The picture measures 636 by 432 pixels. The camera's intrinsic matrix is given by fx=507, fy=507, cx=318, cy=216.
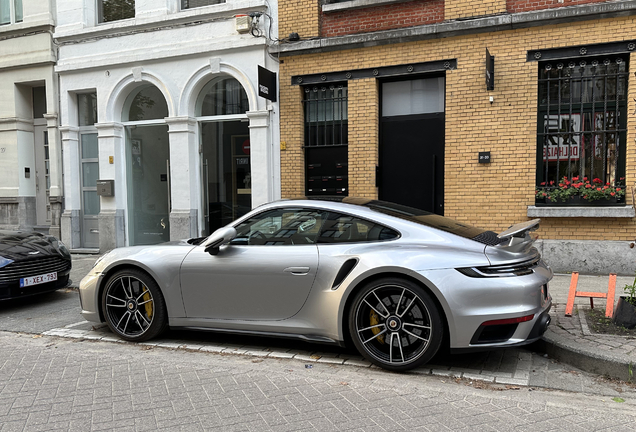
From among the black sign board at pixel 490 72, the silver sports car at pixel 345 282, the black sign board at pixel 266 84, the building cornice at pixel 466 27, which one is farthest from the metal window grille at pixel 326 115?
the silver sports car at pixel 345 282

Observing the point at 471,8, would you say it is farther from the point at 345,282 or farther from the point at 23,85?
the point at 23,85

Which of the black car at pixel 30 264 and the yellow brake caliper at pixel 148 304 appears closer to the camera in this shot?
the yellow brake caliper at pixel 148 304

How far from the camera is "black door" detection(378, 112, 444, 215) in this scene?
10086 mm

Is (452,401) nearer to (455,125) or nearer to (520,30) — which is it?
(455,125)

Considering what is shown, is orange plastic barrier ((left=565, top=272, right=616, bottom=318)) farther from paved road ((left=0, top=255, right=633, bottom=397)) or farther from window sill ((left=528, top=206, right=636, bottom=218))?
window sill ((left=528, top=206, right=636, bottom=218))

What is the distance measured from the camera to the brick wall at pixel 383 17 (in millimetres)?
9883

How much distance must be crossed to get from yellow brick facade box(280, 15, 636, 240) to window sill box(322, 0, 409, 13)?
0.89m

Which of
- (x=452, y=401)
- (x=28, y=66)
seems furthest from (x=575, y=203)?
(x=28, y=66)

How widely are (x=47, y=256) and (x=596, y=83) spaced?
9.42 metres

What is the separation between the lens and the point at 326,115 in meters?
10.9

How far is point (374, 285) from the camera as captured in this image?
14.0 ft

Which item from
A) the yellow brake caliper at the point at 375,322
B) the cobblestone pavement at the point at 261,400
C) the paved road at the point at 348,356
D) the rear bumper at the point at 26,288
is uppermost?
the yellow brake caliper at the point at 375,322

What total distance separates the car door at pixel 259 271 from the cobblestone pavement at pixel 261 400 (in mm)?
498

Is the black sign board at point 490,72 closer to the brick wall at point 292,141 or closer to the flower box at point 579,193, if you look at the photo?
the flower box at point 579,193
